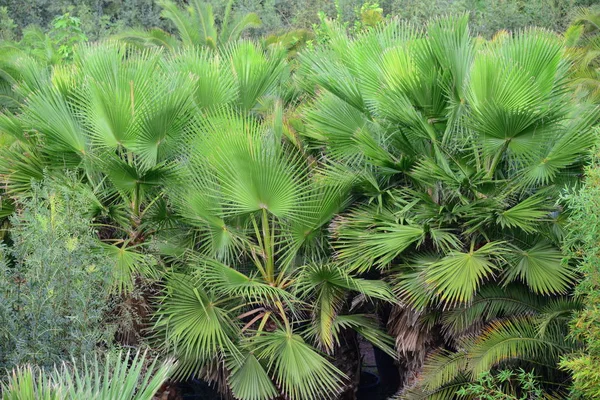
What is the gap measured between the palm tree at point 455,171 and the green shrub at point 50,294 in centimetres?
214

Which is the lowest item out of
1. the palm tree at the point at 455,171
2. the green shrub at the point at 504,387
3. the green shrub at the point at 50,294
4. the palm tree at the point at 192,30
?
the green shrub at the point at 504,387

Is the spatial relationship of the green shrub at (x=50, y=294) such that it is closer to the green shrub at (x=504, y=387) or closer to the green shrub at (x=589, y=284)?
the green shrub at (x=504, y=387)

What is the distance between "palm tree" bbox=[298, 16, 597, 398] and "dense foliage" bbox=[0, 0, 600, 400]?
0.06ft

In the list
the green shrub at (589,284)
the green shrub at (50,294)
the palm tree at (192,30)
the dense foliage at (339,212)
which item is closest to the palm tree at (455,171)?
the dense foliage at (339,212)

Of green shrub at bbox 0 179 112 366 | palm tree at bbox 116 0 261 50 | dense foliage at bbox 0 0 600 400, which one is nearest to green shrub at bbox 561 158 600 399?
dense foliage at bbox 0 0 600 400

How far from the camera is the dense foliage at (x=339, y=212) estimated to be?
6.51 meters

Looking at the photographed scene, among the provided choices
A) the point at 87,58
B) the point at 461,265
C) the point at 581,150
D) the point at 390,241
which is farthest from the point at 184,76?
the point at 581,150

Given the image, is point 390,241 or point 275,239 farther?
point 275,239

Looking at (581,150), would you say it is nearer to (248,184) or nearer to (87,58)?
(248,184)

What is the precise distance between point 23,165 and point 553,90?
488 cm

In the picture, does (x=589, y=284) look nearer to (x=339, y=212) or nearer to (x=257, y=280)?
(x=339, y=212)

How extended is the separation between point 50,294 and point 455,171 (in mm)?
3496

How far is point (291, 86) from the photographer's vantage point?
Answer: 9148 millimetres

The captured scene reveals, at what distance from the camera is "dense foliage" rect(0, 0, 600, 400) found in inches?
256
